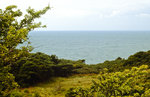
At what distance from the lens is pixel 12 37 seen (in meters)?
7.43

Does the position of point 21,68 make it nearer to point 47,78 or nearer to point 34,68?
point 34,68

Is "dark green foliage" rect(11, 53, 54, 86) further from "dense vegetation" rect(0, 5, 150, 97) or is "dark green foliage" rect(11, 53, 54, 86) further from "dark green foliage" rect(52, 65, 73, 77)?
"dense vegetation" rect(0, 5, 150, 97)

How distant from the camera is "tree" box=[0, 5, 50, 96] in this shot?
7.64 metres

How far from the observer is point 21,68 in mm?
24219

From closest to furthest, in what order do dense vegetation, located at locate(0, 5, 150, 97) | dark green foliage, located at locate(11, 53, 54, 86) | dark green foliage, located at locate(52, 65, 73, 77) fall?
dense vegetation, located at locate(0, 5, 150, 97) → dark green foliage, located at locate(11, 53, 54, 86) → dark green foliage, located at locate(52, 65, 73, 77)

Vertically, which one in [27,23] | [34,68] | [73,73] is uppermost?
[27,23]

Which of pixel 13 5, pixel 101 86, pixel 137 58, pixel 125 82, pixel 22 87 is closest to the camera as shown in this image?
pixel 125 82

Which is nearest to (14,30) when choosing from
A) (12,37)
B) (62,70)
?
(12,37)

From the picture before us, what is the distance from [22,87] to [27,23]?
53.5ft

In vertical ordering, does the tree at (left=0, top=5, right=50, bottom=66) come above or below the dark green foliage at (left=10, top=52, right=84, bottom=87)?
above

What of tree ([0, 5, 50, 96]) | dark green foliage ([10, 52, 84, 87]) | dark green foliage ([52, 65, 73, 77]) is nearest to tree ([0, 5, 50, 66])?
tree ([0, 5, 50, 96])

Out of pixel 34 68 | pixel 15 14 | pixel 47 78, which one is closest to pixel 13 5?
pixel 15 14


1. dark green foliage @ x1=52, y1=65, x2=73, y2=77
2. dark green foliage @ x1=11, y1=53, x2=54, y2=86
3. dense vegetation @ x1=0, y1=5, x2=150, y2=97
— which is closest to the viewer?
dense vegetation @ x1=0, y1=5, x2=150, y2=97

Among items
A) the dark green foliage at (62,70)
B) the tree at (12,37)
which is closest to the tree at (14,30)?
the tree at (12,37)
